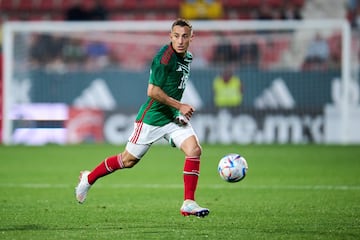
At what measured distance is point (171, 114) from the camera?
8258 mm

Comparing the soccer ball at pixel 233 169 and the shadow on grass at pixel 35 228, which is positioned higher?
the soccer ball at pixel 233 169

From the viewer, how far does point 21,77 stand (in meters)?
20.6

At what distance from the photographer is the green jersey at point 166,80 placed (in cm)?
800

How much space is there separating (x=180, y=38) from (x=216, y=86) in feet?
41.5

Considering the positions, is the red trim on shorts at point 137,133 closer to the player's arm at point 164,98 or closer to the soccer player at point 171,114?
the soccer player at point 171,114

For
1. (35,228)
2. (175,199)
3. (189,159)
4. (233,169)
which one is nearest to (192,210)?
(189,159)

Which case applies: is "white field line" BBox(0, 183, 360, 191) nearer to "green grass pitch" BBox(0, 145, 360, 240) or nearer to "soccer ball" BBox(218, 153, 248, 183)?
"green grass pitch" BBox(0, 145, 360, 240)

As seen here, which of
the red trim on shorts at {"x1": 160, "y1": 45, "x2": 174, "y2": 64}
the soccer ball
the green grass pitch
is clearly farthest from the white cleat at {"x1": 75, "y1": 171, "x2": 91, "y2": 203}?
the red trim on shorts at {"x1": 160, "y1": 45, "x2": 174, "y2": 64}

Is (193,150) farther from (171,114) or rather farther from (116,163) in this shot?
(116,163)

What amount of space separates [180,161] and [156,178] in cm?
321

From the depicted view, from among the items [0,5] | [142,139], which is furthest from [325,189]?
[0,5]

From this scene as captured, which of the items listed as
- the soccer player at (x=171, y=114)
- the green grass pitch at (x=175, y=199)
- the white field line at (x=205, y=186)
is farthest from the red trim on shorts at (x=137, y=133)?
the white field line at (x=205, y=186)

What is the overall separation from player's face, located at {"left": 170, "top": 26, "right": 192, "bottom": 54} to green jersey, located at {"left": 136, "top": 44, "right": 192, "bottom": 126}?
0.07 metres

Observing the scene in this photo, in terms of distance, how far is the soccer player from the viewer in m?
7.96
